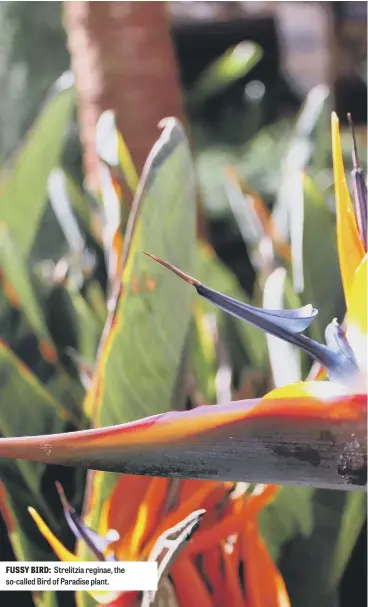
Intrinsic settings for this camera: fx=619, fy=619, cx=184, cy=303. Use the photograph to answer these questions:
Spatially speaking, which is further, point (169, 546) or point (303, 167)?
point (303, 167)

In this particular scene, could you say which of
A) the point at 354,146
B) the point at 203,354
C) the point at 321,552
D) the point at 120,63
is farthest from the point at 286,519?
the point at 120,63

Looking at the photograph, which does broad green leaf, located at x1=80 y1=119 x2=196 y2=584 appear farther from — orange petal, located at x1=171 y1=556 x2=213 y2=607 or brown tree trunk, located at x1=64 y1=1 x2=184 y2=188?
brown tree trunk, located at x1=64 y1=1 x2=184 y2=188

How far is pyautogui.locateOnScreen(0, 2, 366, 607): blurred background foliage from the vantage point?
510 mm

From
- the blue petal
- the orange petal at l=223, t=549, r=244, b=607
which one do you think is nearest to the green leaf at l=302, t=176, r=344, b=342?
the blue petal

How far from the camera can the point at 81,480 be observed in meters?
0.51

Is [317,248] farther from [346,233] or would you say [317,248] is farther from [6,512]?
[6,512]

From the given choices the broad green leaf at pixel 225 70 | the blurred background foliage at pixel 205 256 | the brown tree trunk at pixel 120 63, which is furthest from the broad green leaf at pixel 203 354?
the broad green leaf at pixel 225 70

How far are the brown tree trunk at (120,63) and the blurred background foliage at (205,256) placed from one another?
0.03 m

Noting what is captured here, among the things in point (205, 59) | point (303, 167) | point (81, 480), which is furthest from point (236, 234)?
point (81, 480)

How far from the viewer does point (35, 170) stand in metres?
0.63

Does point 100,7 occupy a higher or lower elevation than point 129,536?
higher

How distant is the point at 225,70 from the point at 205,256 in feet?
1.06

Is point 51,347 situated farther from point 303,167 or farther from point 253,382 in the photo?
point 303,167

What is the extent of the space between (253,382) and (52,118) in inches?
13.0
